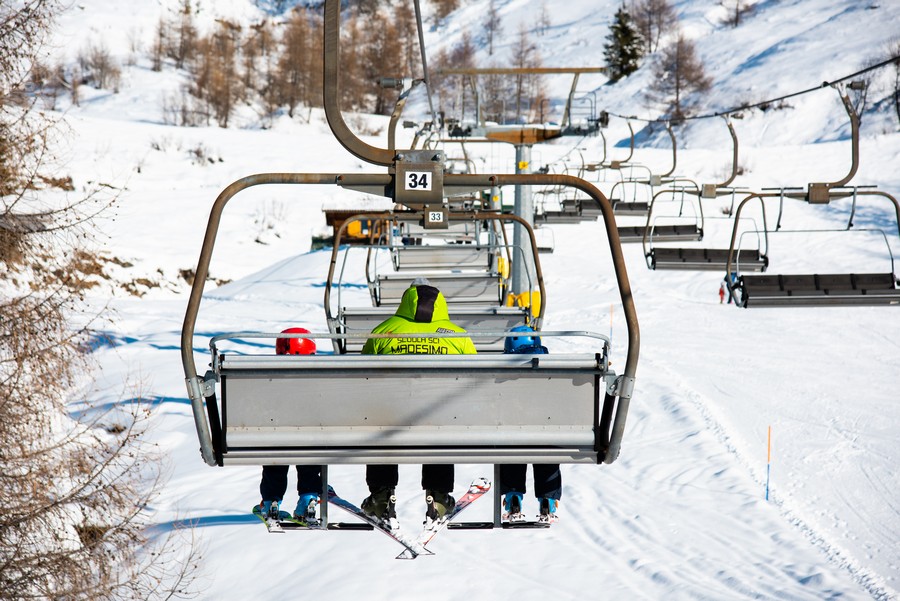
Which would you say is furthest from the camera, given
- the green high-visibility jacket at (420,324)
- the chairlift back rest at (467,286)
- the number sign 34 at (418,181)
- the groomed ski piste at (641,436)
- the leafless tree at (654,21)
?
the leafless tree at (654,21)

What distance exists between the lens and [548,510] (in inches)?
203

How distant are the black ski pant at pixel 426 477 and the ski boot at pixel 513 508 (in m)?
0.37

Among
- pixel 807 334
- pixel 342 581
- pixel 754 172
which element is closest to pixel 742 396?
pixel 807 334

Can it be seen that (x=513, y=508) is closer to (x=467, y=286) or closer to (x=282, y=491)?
(x=282, y=491)

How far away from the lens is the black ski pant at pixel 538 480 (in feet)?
17.0

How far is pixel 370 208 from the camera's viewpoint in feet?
116

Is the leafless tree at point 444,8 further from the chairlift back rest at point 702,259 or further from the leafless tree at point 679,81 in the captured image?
the chairlift back rest at point 702,259

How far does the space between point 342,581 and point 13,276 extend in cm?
517

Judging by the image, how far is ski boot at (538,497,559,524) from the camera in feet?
16.8

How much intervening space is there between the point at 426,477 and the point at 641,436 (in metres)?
6.91

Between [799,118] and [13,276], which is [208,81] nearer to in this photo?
[799,118]

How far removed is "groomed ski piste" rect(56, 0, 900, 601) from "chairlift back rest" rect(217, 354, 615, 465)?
458cm

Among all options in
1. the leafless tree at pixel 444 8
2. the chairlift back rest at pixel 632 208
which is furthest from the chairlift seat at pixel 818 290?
the leafless tree at pixel 444 8

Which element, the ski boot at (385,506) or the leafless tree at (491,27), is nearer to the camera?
the ski boot at (385,506)
